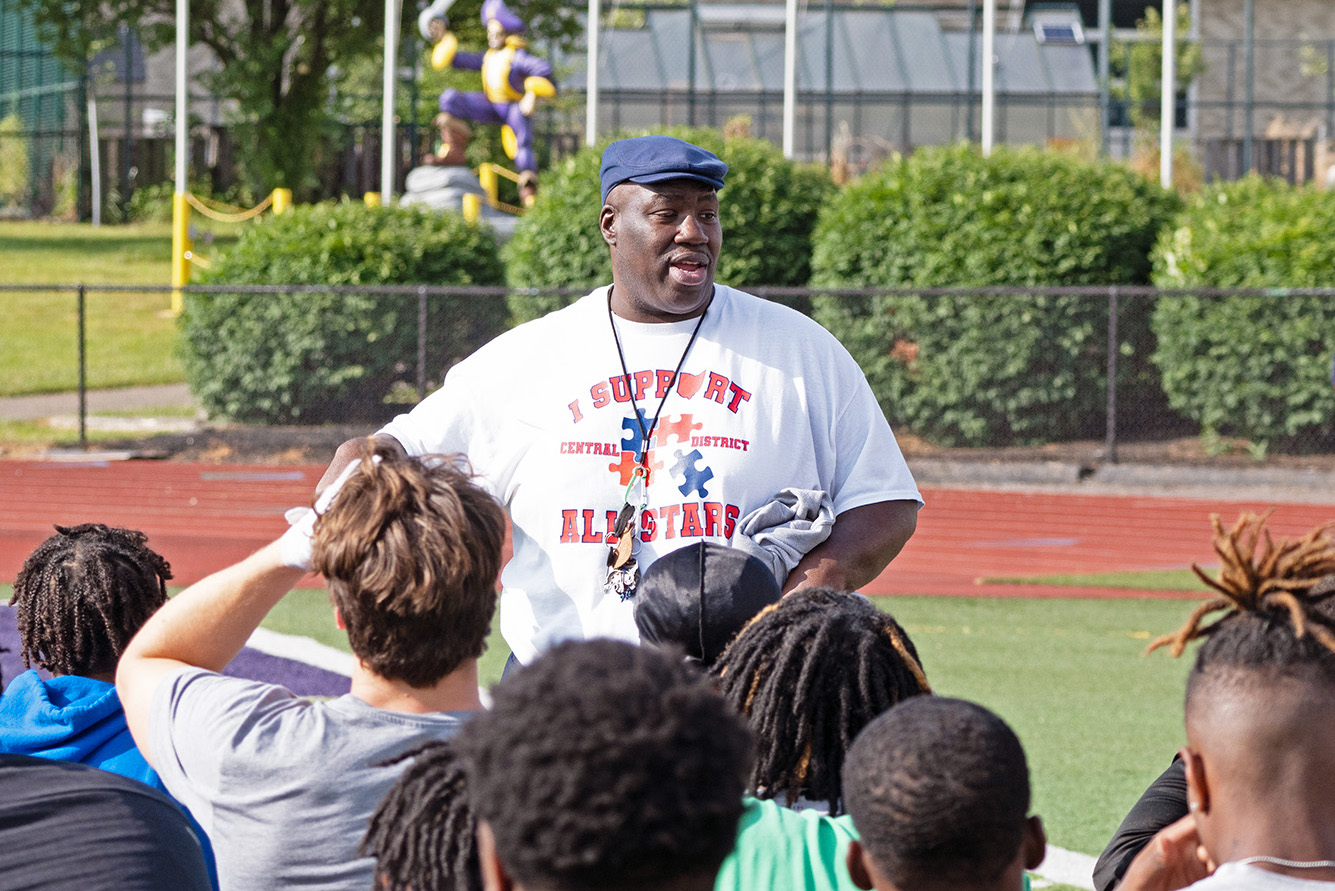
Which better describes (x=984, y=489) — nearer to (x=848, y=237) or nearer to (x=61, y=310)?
(x=848, y=237)

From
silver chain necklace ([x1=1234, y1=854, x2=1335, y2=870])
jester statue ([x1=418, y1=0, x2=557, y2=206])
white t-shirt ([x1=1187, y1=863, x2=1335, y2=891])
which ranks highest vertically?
jester statue ([x1=418, y1=0, x2=557, y2=206])

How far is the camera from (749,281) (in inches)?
619

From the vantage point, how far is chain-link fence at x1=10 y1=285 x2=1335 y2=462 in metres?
14.2

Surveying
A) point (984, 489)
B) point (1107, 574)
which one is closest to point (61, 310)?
point (984, 489)

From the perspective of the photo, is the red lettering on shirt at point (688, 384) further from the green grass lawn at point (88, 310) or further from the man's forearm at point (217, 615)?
the green grass lawn at point (88, 310)

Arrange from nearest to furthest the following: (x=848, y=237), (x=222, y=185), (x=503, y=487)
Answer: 1. (x=503, y=487)
2. (x=848, y=237)
3. (x=222, y=185)

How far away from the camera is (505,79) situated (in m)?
21.1

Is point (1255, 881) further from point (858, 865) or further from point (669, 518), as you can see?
point (669, 518)

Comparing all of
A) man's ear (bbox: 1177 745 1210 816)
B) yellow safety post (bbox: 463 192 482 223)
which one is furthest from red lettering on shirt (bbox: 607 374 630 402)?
yellow safety post (bbox: 463 192 482 223)

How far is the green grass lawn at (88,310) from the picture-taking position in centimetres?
2130

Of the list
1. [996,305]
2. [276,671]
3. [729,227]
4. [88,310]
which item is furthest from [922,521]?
[88,310]

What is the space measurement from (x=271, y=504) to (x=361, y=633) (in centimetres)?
1087

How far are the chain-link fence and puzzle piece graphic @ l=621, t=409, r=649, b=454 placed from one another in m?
11.0

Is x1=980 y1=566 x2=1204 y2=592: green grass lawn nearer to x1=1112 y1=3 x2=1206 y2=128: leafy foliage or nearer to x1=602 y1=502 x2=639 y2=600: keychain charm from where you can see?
x1=602 y1=502 x2=639 y2=600: keychain charm
